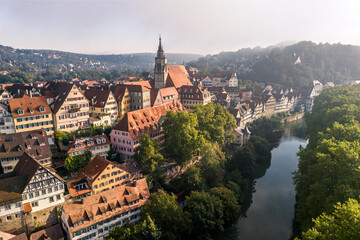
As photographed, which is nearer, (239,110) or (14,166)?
(14,166)

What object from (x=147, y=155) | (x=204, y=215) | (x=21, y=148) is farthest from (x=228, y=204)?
(x=21, y=148)

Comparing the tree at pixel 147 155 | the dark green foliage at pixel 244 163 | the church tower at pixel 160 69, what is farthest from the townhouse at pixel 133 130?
the church tower at pixel 160 69

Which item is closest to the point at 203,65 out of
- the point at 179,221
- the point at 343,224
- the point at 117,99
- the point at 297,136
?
the point at 297,136

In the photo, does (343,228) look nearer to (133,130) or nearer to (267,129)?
(133,130)

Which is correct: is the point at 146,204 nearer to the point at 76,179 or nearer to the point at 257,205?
the point at 76,179

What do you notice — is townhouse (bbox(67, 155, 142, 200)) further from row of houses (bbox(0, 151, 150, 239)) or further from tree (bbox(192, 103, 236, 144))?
tree (bbox(192, 103, 236, 144))

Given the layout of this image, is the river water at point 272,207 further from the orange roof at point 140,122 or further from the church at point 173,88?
the church at point 173,88
